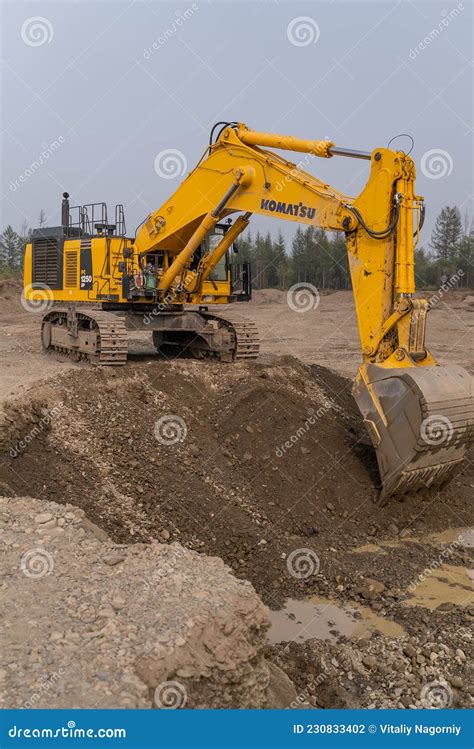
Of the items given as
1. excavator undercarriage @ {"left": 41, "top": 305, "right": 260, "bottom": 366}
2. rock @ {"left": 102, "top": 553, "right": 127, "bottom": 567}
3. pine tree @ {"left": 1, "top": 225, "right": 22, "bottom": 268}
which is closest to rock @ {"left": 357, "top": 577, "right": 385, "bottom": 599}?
rock @ {"left": 102, "top": 553, "right": 127, "bottom": 567}

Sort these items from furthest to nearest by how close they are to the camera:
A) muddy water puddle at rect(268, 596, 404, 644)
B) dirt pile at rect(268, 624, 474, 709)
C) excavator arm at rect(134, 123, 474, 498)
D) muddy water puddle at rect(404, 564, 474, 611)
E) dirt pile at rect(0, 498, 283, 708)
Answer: excavator arm at rect(134, 123, 474, 498) → muddy water puddle at rect(404, 564, 474, 611) → muddy water puddle at rect(268, 596, 404, 644) → dirt pile at rect(268, 624, 474, 709) → dirt pile at rect(0, 498, 283, 708)

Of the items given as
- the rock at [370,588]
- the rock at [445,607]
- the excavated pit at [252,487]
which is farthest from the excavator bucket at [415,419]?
the rock at [445,607]

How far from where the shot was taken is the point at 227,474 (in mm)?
8125

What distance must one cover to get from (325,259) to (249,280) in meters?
36.7

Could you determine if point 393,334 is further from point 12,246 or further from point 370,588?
point 12,246

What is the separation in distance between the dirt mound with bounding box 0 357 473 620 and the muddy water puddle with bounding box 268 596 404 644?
172 mm

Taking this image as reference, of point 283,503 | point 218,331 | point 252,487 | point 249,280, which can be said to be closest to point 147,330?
point 218,331

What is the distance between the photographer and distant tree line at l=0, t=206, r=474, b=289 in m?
45.0

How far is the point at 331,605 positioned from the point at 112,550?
2099mm

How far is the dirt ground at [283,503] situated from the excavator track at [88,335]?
912mm

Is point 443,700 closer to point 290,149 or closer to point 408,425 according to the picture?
point 408,425

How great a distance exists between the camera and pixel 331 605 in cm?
603

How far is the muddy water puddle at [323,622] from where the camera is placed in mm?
5574

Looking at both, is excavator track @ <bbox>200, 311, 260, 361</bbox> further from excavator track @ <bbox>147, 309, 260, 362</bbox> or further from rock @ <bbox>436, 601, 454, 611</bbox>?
rock @ <bbox>436, 601, 454, 611</bbox>
